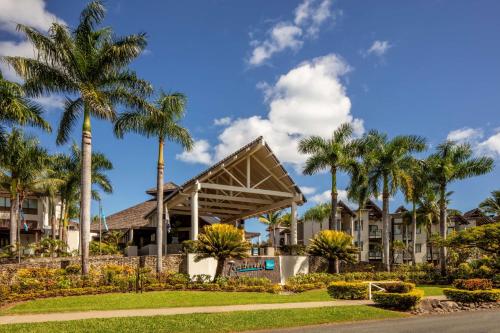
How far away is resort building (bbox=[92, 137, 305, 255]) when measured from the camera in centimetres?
3400

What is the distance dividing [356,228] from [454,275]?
33.9 metres

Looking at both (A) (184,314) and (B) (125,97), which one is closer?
(A) (184,314)

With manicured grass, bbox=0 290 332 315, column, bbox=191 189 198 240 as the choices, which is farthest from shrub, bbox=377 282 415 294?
column, bbox=191 189 198 240

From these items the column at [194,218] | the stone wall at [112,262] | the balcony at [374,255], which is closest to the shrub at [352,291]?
the stone wall at [112,262]

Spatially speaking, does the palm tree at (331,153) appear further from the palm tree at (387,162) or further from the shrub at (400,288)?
the shrub at (400,288)

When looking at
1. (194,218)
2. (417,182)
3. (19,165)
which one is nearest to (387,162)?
(417,182)

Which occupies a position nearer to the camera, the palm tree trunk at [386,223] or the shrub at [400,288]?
the shrub at [400,288]

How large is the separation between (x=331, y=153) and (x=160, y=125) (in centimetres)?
1511

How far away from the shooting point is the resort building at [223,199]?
34000 mm

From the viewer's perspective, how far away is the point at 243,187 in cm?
3512

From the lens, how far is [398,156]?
40.1 m

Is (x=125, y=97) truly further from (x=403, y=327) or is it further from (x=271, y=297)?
(x=403, y=327)

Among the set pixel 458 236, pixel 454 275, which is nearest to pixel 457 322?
pixel 458 236

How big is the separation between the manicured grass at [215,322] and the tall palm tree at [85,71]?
1112cm
